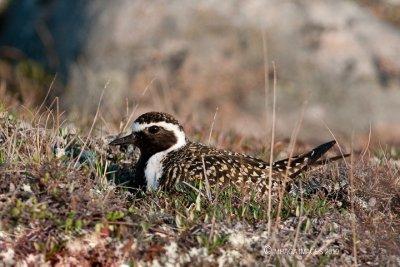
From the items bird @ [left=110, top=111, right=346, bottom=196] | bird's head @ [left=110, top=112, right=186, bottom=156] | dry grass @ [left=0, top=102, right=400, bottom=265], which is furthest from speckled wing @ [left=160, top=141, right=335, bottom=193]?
→ dry grass @ [left=0, top=102, right=400, bottom=265]

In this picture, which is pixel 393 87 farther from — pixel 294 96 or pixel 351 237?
pixel 351 237

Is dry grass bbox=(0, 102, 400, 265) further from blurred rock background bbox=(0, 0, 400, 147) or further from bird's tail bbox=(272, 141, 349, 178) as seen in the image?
blurred rock background bbox=(0, 0, 400, 147)

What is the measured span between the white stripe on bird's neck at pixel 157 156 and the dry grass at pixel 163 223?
2.44 ft

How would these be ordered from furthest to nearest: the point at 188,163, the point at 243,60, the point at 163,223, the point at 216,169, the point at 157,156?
the point at 243,60, the point at 157,156, the point at 188,163, the point at 216,169, the point at 163,223

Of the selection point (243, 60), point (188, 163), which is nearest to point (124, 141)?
point (188, 163)

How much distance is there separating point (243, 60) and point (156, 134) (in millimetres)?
7690

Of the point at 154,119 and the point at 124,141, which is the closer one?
the point at 124,141

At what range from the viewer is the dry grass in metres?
5.78

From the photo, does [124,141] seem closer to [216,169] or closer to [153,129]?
[153,129]

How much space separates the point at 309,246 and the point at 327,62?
10.1 m

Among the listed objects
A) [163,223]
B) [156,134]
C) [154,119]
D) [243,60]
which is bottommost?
[163,223]

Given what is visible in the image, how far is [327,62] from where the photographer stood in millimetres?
15805

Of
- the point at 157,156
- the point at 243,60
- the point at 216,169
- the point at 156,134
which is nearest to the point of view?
the point at 216,169

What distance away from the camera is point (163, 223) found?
6.15m
